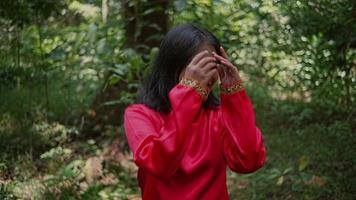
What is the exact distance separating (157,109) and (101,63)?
3.09m

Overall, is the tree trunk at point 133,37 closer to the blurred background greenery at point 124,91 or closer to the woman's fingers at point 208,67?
the blurred background greenery at point 124,91

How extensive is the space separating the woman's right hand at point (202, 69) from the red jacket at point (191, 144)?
0.15ft

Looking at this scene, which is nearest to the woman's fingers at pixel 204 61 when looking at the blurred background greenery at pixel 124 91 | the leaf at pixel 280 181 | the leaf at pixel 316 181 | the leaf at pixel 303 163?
the blurred background greenery at pixel 124 91

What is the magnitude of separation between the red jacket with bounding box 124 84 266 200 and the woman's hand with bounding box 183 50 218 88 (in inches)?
1.9

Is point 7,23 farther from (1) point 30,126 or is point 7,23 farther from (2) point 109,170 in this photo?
(2) point 109,170

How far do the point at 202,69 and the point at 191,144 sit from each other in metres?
0.33

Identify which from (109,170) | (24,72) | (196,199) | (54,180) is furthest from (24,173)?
(196,199)

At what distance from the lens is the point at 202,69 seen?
5.75ft

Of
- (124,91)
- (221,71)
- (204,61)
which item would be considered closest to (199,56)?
(204,61)

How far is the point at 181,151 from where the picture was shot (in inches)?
69.5

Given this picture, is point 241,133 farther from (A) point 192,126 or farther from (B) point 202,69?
(B) point 202,69

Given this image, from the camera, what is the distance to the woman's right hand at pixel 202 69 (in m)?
1.75

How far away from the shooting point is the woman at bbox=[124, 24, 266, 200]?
1.76 m

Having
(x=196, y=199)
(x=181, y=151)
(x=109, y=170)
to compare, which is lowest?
(x=109, y=170)
